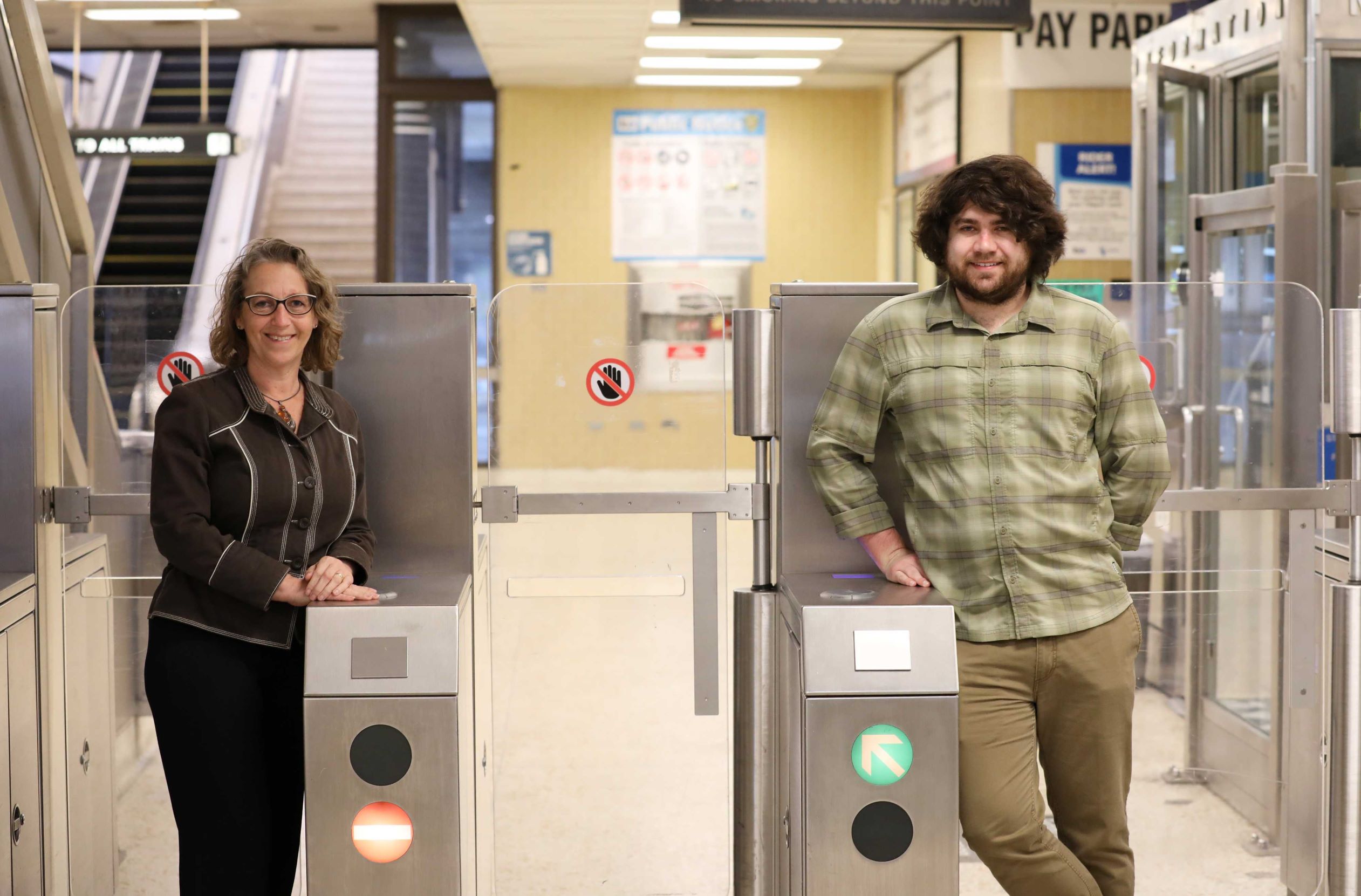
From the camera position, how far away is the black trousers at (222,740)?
2.00m

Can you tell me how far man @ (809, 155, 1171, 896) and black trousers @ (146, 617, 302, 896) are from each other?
965 millimetres

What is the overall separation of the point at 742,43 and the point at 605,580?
5.71m

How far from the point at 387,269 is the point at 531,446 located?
7046mm

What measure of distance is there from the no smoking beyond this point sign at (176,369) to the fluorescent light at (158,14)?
5.59 m

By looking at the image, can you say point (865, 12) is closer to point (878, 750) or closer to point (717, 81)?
point (878, 750)

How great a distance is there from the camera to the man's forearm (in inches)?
86.3

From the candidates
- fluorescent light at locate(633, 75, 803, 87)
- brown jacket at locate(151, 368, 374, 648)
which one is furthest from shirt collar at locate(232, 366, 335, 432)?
fluorescent light at locate(633, 75, 803, 87)

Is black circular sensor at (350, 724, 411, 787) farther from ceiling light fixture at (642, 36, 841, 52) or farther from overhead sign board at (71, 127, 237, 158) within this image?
ceiling light fixture at (642, 36, 841, 52)

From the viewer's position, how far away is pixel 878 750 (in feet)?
6.49

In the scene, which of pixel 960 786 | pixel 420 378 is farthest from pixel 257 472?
pixel 960 786

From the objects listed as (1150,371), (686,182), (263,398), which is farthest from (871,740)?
(686,182)

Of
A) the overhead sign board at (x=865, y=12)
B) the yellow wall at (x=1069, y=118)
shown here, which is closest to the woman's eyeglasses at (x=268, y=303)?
the overhead sign board at (x=865, y=12)

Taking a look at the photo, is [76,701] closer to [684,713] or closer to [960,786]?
[684,713]

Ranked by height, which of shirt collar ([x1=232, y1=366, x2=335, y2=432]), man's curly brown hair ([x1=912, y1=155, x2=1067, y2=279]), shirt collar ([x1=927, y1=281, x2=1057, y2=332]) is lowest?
shirt collar ([x1=232, y1=366, x2=335, y2=432])
